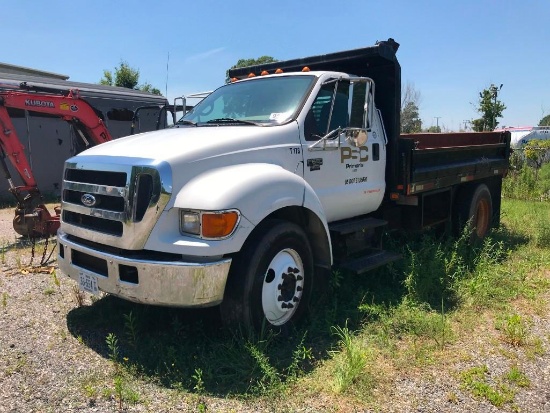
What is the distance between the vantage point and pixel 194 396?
3111 mm

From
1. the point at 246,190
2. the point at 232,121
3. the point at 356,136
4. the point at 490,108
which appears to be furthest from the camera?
the point at 490,108

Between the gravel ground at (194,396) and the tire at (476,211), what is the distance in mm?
2346

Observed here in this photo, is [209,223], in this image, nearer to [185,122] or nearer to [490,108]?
[185,122]

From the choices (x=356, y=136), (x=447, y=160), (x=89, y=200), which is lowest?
(x=89, y=200)

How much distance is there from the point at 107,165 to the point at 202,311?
156cm

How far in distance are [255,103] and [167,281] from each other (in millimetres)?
2187

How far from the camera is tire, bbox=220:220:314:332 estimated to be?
348 cm

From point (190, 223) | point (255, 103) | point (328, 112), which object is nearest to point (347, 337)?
point (190, 223)

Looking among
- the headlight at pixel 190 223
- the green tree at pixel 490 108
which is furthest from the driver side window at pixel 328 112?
the green tree at pixel 490 108

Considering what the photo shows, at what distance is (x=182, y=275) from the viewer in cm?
323

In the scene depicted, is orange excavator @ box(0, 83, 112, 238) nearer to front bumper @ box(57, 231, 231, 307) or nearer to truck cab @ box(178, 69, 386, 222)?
truck cab @ box(178, 69, 386, 222)

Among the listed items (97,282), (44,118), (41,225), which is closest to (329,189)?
(97,282)

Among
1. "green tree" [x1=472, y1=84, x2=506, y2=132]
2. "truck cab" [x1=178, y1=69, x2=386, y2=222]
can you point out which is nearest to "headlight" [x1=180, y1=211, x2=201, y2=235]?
"truck cab" [x1=178, y1=69, x2=386, y2=222]

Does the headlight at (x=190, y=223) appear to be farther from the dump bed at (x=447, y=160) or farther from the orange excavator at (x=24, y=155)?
the orange excavator at (x=24, y=155)
